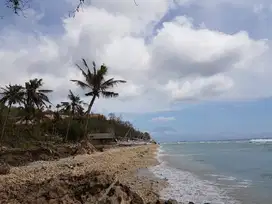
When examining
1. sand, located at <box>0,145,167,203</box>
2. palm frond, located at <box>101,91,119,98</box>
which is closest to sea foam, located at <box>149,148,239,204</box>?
sand, located at <box>0,145,167,203</box>

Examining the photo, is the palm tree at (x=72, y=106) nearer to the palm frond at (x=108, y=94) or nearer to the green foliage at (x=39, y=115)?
the green foliage at (x=39, y=115)

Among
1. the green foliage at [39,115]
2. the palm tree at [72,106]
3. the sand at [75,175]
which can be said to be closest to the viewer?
the sand at [75,175]

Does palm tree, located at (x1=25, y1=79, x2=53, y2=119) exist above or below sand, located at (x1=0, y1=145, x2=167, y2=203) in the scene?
above

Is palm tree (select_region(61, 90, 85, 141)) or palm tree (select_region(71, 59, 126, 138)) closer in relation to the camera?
palm tree (select_region(71, 59, 126, 138))

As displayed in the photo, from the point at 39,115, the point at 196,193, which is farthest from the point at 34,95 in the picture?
the point at 196,193

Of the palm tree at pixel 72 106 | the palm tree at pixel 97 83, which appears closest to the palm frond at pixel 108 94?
the palm tree at pixel 97 83

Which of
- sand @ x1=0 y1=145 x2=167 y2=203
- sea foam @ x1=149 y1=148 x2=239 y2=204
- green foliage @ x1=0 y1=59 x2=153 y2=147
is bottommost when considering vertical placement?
sea foam @ x1=149 y1=148 x2=239 y2=204

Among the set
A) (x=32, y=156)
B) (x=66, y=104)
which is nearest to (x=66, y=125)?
(x=66, y=104)

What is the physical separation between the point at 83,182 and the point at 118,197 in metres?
1.63

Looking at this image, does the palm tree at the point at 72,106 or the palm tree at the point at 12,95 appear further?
the palm tree at the point at 72,106

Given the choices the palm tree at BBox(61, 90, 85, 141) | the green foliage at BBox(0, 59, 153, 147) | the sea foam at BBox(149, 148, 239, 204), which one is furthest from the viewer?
the palm tree at BBox(61, 90, 85, 141)

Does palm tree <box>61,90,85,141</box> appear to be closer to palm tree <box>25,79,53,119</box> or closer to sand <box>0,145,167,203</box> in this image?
palm tree <box>25,79,53,119</box>

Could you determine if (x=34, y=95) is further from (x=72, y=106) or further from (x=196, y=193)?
(x=196, y=193)

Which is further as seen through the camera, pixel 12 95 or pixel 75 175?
pixel 12 95
